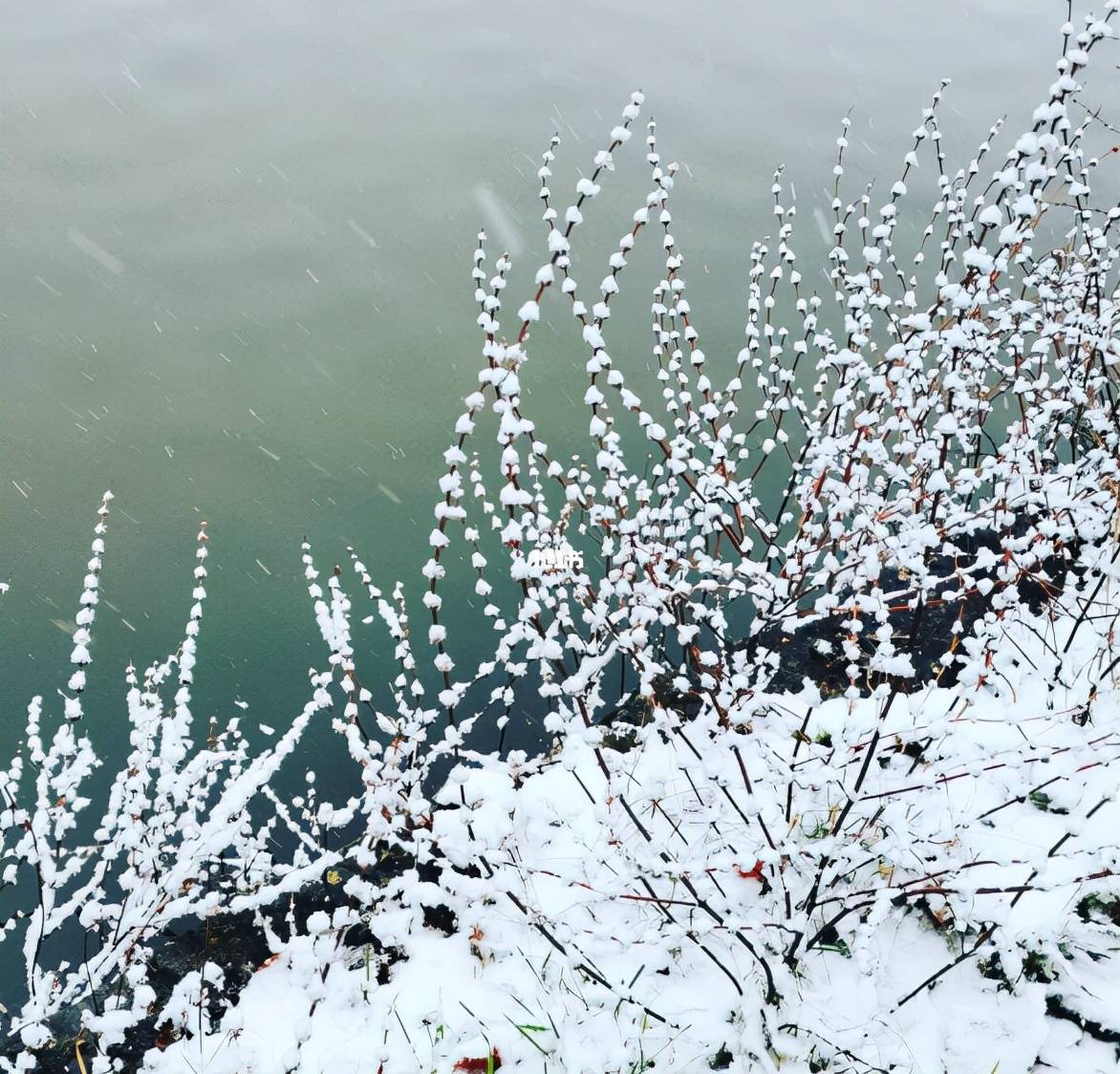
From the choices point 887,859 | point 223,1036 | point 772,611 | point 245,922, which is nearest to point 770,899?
point 887,859

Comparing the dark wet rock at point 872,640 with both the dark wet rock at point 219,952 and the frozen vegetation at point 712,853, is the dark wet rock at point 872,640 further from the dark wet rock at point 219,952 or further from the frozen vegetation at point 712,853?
the dark wet rock at point 219,952

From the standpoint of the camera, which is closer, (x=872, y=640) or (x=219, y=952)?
(x=219, y=952)

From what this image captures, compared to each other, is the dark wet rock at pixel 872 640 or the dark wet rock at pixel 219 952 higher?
the dark wet rock at pixel 872 640

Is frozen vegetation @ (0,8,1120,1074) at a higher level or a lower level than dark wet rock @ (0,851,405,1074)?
higher

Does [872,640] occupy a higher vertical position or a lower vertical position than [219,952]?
higher

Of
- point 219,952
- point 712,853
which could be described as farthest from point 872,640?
point 219,952

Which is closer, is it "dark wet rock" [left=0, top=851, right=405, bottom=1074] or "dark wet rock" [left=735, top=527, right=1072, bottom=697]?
"dark wet rock" [left=0, top=851, right=405, bottom=1074]

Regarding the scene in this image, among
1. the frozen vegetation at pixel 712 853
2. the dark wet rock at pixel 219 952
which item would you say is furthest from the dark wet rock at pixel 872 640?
the dark wet rock at pixel 219 952

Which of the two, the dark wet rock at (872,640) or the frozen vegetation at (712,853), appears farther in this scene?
the dark wet rock at (872,640)

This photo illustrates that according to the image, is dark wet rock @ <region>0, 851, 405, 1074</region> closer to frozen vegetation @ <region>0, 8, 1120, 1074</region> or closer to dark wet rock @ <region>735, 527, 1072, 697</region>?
frozen vegetation @ <region>0, 8, 1120, 1074</region>

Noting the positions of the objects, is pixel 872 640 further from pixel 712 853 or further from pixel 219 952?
pixel 219 952

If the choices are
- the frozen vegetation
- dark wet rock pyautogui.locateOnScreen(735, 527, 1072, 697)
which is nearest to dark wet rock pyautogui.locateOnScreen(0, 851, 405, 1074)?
the frozen vegetation

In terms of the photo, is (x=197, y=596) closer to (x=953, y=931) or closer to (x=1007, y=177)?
(x=953, y=931)

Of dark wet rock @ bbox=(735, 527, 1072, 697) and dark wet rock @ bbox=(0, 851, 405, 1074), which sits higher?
dark wet rock @ bbox=(735, 527, 1072, 697)
